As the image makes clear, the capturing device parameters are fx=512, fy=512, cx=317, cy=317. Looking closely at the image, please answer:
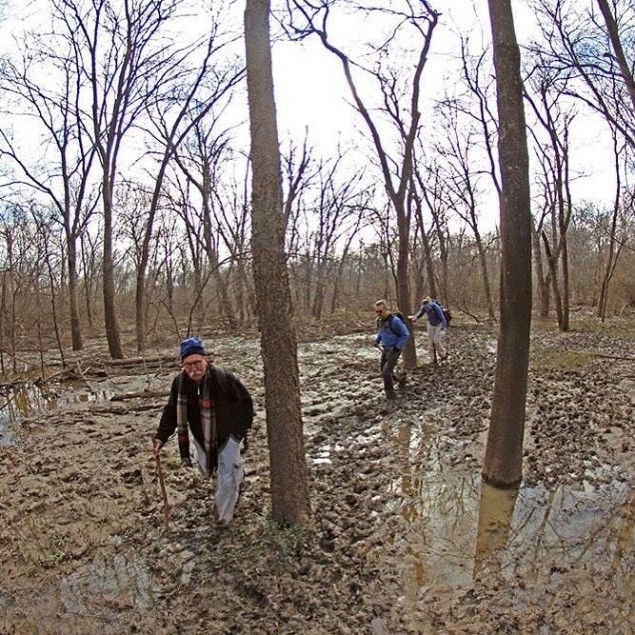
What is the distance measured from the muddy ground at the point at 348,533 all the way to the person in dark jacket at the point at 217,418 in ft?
1.46

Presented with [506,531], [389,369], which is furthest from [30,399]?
[506,531]

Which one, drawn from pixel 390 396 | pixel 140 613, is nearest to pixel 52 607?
pixel 140 613

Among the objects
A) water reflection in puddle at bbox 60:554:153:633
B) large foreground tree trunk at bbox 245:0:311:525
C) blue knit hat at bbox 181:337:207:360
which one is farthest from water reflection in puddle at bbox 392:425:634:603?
blue knit hat at bbox 181:337:207:360

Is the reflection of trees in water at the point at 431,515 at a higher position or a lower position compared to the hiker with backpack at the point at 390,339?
lower

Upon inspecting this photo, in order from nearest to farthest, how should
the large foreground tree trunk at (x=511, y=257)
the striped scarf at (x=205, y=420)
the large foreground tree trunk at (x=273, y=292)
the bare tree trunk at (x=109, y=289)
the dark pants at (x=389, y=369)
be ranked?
the large foreground tree trunk at (x=273, y=292)
the striped scarf at (x=205, y=420)
the large foreground tree trunk at (x=511, y=257)
the dark pants at (x=389, y=369)
the bare tree trunk at (x=109, y=289)

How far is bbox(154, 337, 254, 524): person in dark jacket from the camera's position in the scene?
190 inches

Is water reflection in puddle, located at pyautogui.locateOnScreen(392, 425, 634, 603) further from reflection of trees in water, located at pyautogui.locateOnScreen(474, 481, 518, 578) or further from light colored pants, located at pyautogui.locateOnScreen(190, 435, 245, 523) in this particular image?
light colored pants, located at pyautogui.locateOnScreen(190, 435, 245, 523)

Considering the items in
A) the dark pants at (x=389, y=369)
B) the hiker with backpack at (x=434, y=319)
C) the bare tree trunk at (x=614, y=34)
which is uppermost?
the bare tree trunk at (x=614, y=34)

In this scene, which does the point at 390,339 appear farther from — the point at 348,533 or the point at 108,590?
the point at 108,590

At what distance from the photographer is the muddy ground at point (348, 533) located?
Answer: 3771 mm

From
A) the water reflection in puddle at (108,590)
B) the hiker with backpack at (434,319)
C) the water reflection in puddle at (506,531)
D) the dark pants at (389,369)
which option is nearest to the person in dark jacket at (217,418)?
the water reflection in puddle at (108,590)

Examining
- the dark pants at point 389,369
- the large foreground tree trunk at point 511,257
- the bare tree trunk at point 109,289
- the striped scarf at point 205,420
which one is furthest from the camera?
the bare tree trunk at point 109,289

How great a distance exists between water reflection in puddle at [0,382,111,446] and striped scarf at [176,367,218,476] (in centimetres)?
597

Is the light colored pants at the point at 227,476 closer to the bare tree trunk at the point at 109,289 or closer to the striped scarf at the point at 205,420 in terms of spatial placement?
the striped scarf at the point at 205,420
